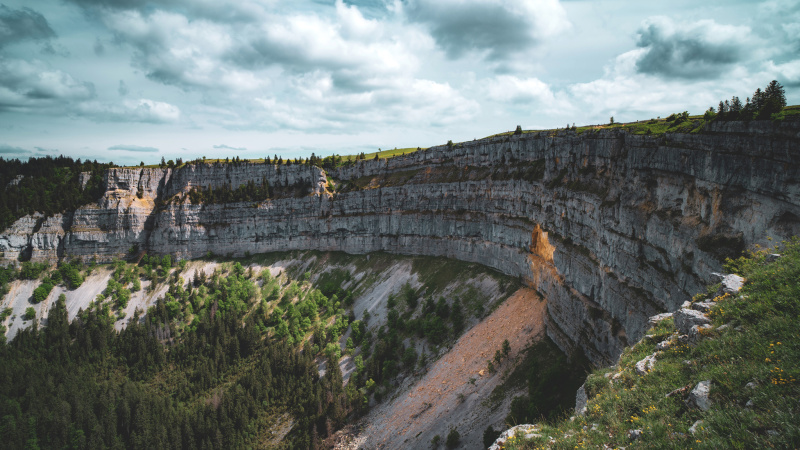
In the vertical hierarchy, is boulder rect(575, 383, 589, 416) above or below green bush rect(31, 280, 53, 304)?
above

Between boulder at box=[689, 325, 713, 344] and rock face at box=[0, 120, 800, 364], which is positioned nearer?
boulder at box=[689, 325, 713, 344]

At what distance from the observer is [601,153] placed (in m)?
41.2

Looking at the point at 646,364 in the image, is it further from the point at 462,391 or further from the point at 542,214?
the point at 542,214

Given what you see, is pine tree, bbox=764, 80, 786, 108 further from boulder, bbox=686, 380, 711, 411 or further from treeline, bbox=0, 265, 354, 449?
treeline, bbox=0, 265, 354, 449

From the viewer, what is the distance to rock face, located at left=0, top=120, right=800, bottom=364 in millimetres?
24797

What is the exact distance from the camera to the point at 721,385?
39.5 ft

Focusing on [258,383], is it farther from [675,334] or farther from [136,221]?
[136,221]

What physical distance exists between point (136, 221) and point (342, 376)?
87.6 meters

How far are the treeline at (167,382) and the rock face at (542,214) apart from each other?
22258 millimetres

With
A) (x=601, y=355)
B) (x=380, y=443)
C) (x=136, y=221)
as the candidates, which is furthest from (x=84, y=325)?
(x=601, y=355)

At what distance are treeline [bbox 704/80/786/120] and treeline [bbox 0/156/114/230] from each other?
14546 cm

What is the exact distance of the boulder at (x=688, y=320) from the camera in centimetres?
1630

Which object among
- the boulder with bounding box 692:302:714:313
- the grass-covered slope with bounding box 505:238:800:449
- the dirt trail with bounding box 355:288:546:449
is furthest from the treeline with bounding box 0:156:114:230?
the boulder with bounding box 692:302:714:313

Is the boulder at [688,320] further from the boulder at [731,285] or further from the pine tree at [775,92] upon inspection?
the pine tree at [775,92]
